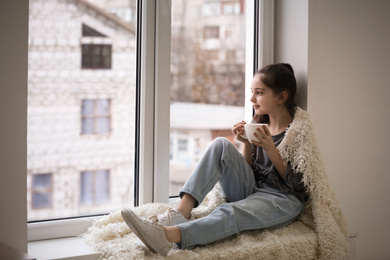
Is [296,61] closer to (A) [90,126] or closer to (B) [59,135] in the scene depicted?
(A) [90,126]

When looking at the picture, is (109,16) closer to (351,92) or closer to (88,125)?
(88,125)

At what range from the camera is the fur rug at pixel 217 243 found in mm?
1426

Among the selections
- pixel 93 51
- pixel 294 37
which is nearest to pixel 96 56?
pixel 93 51

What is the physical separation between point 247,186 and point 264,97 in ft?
1.32

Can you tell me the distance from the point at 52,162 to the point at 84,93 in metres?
0.31

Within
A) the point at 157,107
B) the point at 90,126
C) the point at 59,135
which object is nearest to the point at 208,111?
the point at 157,107

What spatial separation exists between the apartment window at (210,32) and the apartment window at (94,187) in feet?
2.61

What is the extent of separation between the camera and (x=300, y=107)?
1928 mm

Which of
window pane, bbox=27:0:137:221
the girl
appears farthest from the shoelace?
window pane, bbox=27:0:137:221

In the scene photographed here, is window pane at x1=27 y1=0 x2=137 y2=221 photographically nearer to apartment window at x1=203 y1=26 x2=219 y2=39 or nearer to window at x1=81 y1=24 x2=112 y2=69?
window at x1=81 y1=24 x2=112 y2=69

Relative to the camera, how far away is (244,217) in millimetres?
1569

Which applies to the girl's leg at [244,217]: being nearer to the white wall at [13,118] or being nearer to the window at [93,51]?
the white wall at [13,118]

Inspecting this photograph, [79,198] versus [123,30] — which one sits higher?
[123,30]

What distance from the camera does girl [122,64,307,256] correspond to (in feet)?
4.75
